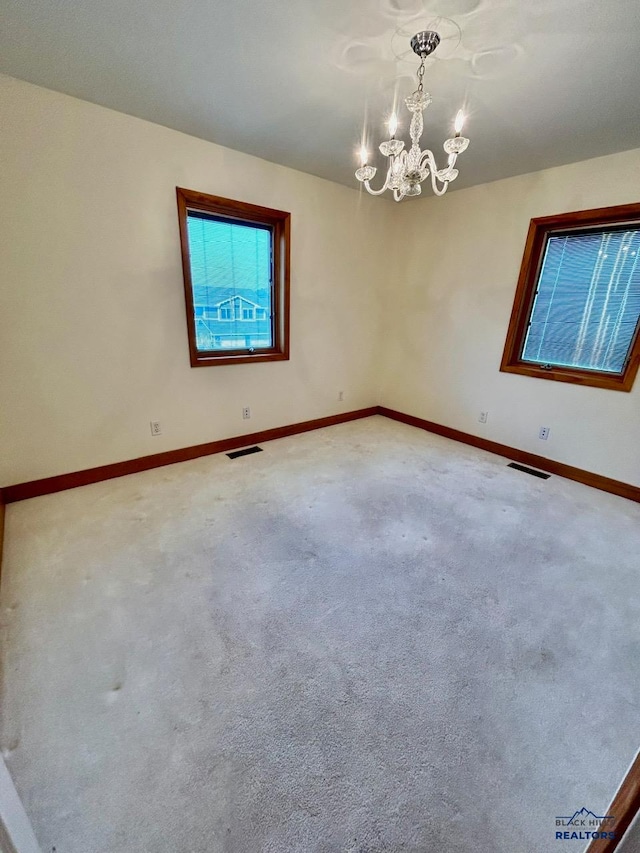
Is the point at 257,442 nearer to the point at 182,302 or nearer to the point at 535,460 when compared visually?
the point at 182,302

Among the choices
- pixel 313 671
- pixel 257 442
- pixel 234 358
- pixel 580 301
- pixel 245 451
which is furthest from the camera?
pixel 257 442

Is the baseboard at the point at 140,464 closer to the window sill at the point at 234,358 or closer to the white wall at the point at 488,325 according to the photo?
the window sill at the point at 234,358

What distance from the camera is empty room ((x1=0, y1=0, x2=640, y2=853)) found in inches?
42.2

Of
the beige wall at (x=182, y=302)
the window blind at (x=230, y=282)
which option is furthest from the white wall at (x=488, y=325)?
the window blind at (x=230, y=282)

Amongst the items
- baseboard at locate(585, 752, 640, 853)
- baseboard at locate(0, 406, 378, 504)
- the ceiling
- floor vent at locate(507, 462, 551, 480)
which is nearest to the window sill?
baseboard at locate(0, 406, 378, 504)

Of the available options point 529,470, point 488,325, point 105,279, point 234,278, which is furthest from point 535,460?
point 105,279

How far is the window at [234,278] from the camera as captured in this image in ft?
9.23

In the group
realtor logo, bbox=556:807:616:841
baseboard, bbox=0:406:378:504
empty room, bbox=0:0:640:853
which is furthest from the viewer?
baseboard, bbox=0:406:378:504

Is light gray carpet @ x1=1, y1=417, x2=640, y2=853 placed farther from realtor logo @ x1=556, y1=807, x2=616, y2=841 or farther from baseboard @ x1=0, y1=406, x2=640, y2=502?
baseboard @ x1=0, y1=406, x2=640, y2=502

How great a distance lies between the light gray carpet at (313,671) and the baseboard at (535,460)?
1.03ft

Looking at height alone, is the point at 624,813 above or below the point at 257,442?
above

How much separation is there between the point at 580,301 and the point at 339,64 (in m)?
2.53

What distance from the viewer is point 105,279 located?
2.45 m

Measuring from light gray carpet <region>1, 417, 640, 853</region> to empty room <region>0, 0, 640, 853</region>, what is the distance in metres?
0.01
